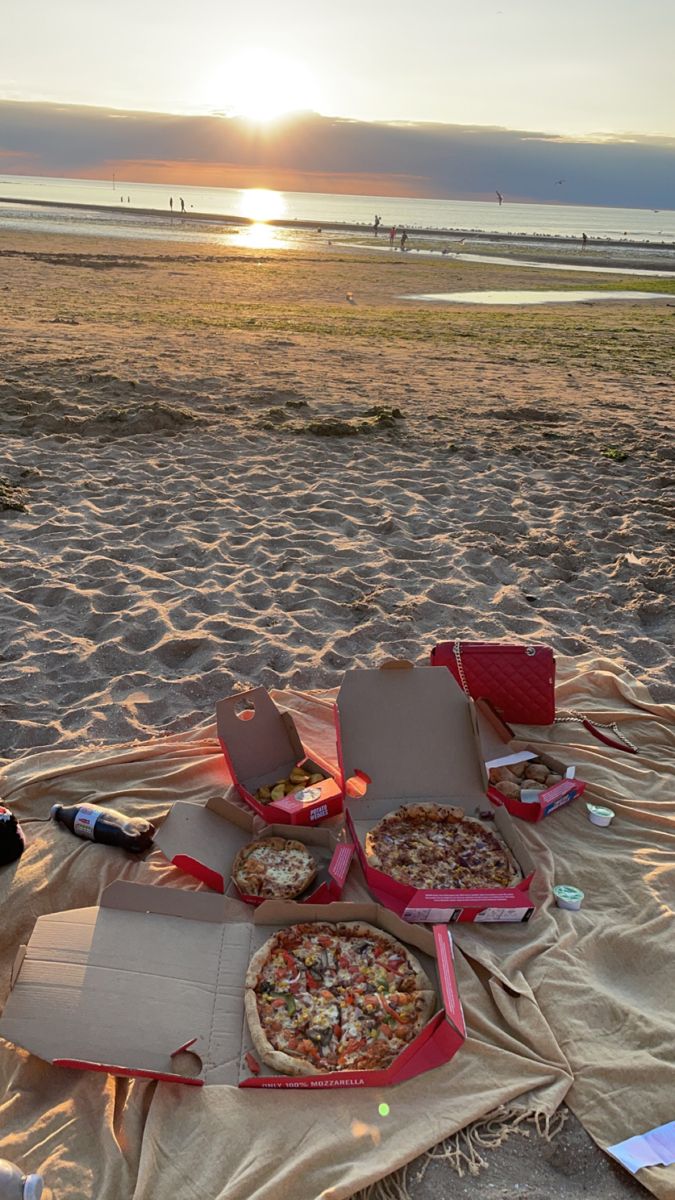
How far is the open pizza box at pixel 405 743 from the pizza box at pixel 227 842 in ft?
0.74

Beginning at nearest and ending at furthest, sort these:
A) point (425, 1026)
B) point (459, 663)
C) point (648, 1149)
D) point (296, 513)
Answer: point (648, 1149) < point (425, 1026) < point (459, 663) < point (296, 513)

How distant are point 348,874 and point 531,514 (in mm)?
4143

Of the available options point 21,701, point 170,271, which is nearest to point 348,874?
point 21,701

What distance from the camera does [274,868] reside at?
273cm

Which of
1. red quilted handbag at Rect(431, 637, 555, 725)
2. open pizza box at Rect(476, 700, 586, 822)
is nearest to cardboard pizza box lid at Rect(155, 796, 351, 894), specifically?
open pizza box at Rect(476, 700, 586, 822)

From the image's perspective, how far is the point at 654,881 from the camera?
2.84 m

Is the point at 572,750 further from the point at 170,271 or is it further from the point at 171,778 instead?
the point at 170,271

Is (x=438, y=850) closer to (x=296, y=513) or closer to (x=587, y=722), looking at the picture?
(x=587, y=722)

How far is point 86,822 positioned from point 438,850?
4.28ft

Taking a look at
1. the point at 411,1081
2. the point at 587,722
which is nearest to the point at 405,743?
the point at 587,722

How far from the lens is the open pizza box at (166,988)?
208cm

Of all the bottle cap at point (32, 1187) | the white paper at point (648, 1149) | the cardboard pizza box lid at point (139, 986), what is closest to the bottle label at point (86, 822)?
the cardboard pizza box lid at point (139, 986)

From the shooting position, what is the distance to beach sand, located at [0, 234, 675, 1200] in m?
4.23

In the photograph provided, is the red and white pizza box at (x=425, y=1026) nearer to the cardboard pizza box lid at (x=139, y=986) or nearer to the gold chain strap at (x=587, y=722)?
the cardboard pizza box lid at (x=139, y=986)
